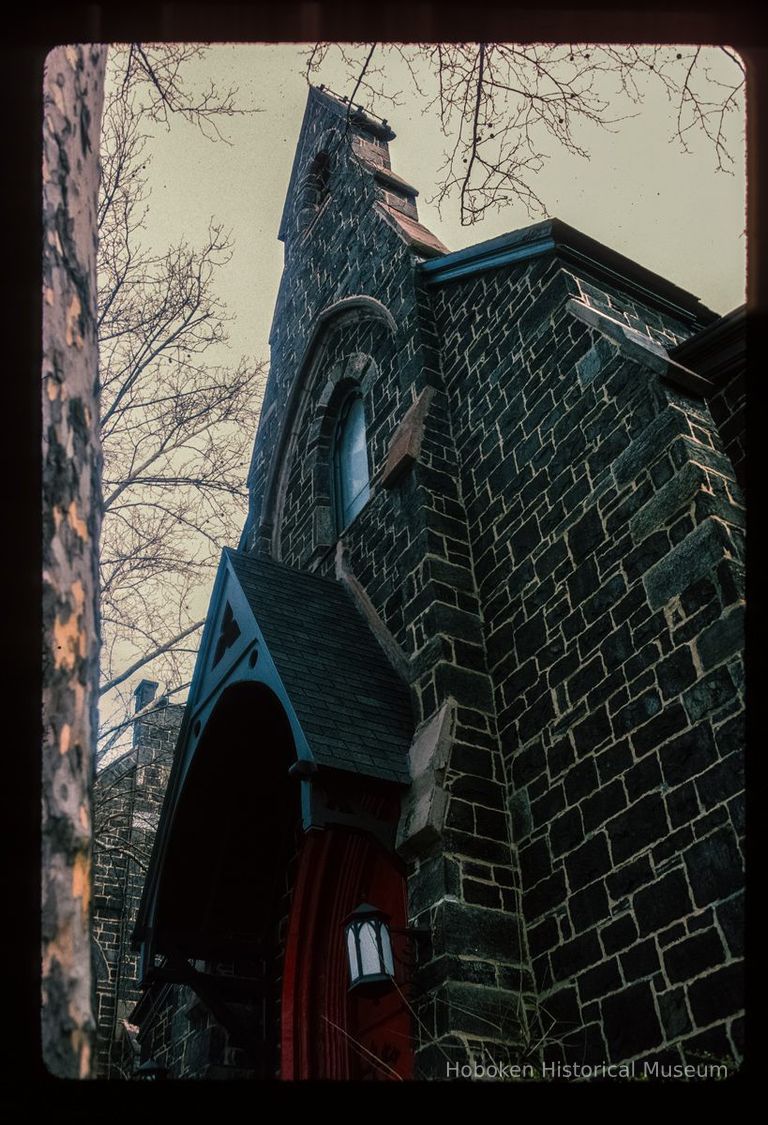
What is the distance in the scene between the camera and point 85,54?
9.96 ft

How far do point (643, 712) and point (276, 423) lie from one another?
871cm

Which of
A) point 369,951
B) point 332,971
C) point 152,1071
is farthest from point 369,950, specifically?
point 152,1071

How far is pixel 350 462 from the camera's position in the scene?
37.2ft

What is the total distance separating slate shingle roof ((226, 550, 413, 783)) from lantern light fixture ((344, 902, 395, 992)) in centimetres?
94

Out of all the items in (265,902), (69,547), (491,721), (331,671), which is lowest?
(69,547)

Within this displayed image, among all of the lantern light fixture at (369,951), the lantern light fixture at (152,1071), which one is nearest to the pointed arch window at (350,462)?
the lantern light fixture at (369,951)

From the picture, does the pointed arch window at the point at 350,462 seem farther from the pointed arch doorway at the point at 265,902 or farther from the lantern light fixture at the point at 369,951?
the lantern light fixture at the point at 369,951

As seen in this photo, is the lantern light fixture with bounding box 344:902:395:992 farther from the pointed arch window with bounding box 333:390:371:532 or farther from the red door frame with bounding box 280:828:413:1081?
the pointed arch window with bounding box 333:390:371:532

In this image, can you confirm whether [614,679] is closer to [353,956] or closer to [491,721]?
[491,721]

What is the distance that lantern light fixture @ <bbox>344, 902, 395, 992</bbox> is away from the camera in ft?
19.2

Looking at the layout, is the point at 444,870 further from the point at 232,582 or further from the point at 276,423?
the point at 276,423

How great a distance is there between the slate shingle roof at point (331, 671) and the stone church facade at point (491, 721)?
3 cm

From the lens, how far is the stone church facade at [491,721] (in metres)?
5.45

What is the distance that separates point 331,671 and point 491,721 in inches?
49.9
